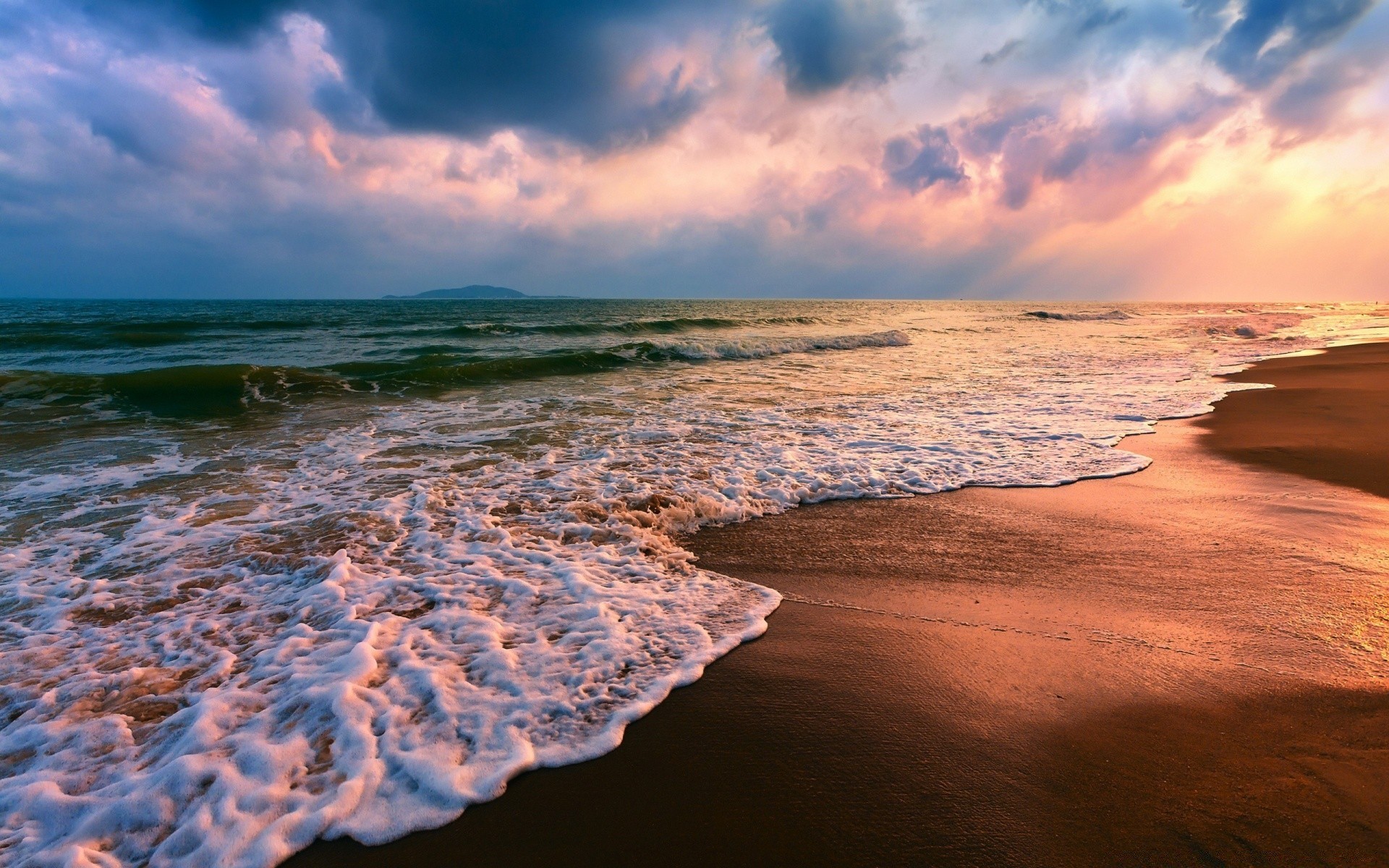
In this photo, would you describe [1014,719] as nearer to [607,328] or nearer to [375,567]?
[375,567]

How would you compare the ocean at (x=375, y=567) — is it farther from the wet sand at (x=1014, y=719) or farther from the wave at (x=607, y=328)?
the wave at (x=607, y=328)

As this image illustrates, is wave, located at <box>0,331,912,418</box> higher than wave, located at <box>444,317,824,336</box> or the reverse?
the reverse

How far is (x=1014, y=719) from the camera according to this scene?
2834 mm

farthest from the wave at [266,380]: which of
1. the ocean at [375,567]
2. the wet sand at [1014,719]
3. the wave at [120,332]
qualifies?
the wet sand at [1014,719]

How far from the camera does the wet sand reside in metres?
Answer: 2.20

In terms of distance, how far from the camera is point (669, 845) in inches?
87.0

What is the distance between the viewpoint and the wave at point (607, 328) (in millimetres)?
29156

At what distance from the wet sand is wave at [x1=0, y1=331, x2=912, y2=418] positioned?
11.8m

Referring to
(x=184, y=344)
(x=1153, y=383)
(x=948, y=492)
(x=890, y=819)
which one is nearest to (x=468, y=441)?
(x=948, y=492)

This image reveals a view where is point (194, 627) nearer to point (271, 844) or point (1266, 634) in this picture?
point (271, 844)

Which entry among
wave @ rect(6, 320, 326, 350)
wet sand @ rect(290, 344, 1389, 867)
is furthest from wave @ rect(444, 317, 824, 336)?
wet sand @ rect(290, 344, 1389, 867)

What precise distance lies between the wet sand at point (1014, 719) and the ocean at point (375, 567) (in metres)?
0.35

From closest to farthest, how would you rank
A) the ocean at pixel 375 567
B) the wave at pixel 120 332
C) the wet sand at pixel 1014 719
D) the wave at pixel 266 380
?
the wet sand at pixel 1014 719 → the ocean at pixel 375 567 → the wave at pixel 266 380 → the wave at pixel 120 332

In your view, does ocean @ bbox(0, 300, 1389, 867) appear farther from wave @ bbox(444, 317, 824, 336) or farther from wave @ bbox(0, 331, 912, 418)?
wave @ bbox(444, 317, 824, 336)
